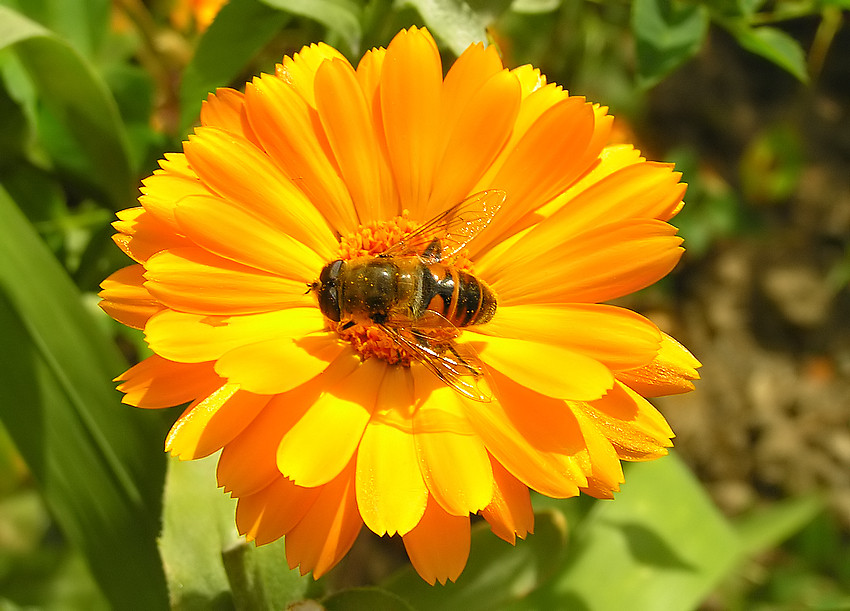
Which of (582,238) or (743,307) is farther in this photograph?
(743,307)

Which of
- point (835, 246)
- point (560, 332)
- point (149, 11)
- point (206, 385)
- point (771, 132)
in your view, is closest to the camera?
point (206, 385)

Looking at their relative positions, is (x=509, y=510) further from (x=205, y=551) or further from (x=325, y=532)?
(x=205, y=551)

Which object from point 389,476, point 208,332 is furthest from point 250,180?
point 389,476

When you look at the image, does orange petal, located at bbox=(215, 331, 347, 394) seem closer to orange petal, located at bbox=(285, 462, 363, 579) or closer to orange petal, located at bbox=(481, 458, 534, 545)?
orange petal, located at bbox=(285, 462, 363, 579)

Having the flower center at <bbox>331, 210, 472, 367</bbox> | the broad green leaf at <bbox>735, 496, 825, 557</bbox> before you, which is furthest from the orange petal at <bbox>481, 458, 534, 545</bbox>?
the broad green leaf at <bbox>735, 496, 825, 557</bbox>

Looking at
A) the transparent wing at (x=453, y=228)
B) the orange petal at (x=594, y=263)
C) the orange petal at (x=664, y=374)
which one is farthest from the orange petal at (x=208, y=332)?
the orange petal at (x=664, y=374)

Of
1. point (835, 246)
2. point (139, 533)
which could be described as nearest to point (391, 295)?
point (139, 533)

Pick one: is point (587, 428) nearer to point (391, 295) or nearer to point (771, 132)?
point (391, 295)
